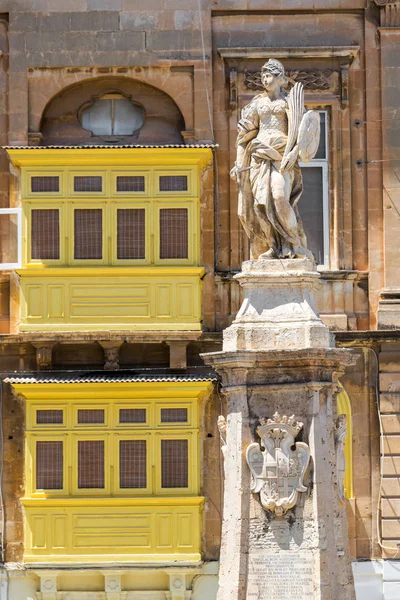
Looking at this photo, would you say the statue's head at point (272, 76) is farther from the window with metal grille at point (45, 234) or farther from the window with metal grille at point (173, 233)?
the window with metal grille at point (45, 234)

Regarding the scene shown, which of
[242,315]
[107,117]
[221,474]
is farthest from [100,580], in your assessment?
[242,315]

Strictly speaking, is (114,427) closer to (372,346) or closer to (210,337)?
(210,337)

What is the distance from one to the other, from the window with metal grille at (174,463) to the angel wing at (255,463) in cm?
1169

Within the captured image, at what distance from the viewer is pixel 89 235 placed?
1287 inches

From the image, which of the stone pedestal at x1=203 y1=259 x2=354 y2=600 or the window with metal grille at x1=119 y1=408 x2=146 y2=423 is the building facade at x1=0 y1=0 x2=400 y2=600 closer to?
the window with metal grille at x1=119 y1=408 x2=146 y2=423

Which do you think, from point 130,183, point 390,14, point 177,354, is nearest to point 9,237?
point 130,183

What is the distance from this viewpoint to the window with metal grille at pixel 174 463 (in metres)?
32.3

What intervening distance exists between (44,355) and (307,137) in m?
12.3

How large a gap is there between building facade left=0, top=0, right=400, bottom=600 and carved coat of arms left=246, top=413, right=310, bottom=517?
11323mm

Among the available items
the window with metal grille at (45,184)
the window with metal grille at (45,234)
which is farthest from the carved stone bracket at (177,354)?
the window with metal grille at (45,184)

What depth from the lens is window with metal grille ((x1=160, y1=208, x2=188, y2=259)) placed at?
1283 inches

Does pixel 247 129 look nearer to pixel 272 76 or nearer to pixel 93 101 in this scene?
pixel 272 76

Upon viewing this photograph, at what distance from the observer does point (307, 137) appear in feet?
69.4

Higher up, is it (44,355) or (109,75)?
(109,75)
